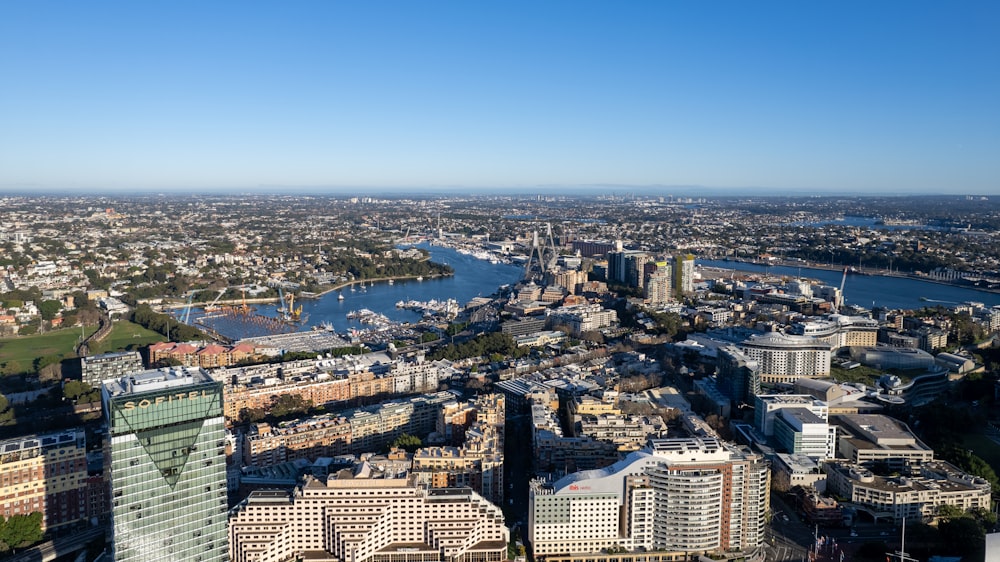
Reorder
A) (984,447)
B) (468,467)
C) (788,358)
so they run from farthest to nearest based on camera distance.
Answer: (788,358)
(984,447)
(468,467)

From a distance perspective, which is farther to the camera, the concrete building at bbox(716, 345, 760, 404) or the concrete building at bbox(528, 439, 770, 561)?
the concrete building at bbox(716, 345, 760, 404)

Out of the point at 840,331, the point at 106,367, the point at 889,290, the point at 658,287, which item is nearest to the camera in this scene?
the point at 106,367

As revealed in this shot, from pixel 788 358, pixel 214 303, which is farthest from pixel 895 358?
pixel 214 303

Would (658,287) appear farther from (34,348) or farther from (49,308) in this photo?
(49,308)

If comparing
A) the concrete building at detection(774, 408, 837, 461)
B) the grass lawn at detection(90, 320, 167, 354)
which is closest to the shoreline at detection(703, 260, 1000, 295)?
the concrete building at detection(774, 408, 837, 461)

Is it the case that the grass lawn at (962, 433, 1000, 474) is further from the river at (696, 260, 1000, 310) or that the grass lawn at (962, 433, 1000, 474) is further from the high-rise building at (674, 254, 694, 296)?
the high-rise building at (674, 254, 694, 296)

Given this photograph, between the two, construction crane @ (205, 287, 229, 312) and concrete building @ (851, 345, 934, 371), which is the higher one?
construction crane @ (205, 287, 229, 312)

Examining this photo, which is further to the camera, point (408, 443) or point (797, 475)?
point (408, 443)

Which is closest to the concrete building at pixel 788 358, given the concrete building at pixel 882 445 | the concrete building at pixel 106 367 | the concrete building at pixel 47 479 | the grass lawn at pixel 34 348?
the concrete building at pixel 882 445
